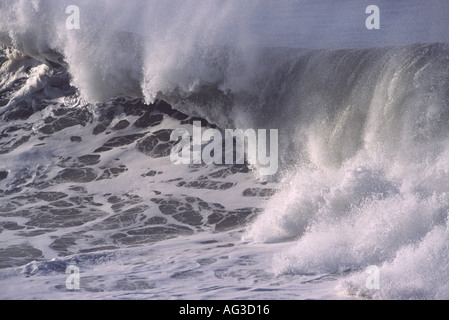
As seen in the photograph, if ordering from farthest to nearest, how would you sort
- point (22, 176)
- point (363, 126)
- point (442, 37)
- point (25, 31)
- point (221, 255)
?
point (25, 31), point (442, 37), point (22, 176), point (363, 126), point (221, 255)

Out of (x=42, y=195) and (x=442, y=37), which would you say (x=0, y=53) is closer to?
(x=42, y=195)

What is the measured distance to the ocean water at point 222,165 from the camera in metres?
7.18

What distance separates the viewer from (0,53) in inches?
641

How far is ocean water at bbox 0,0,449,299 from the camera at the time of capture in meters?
7.18

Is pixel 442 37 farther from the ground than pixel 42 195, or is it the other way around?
pixel 442 37

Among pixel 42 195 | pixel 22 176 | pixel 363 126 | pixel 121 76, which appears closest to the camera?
pixel 363 126

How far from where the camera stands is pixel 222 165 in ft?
37.2

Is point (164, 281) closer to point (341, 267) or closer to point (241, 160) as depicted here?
point (341, 267)

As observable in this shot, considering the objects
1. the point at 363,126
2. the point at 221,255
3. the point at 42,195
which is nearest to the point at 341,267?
the point at 221,255

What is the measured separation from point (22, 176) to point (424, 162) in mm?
6434

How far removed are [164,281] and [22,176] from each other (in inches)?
210

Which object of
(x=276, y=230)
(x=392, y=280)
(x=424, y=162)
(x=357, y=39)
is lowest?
(x=392, y=280)

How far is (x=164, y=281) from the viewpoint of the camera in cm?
716

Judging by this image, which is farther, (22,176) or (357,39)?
(357,39)
